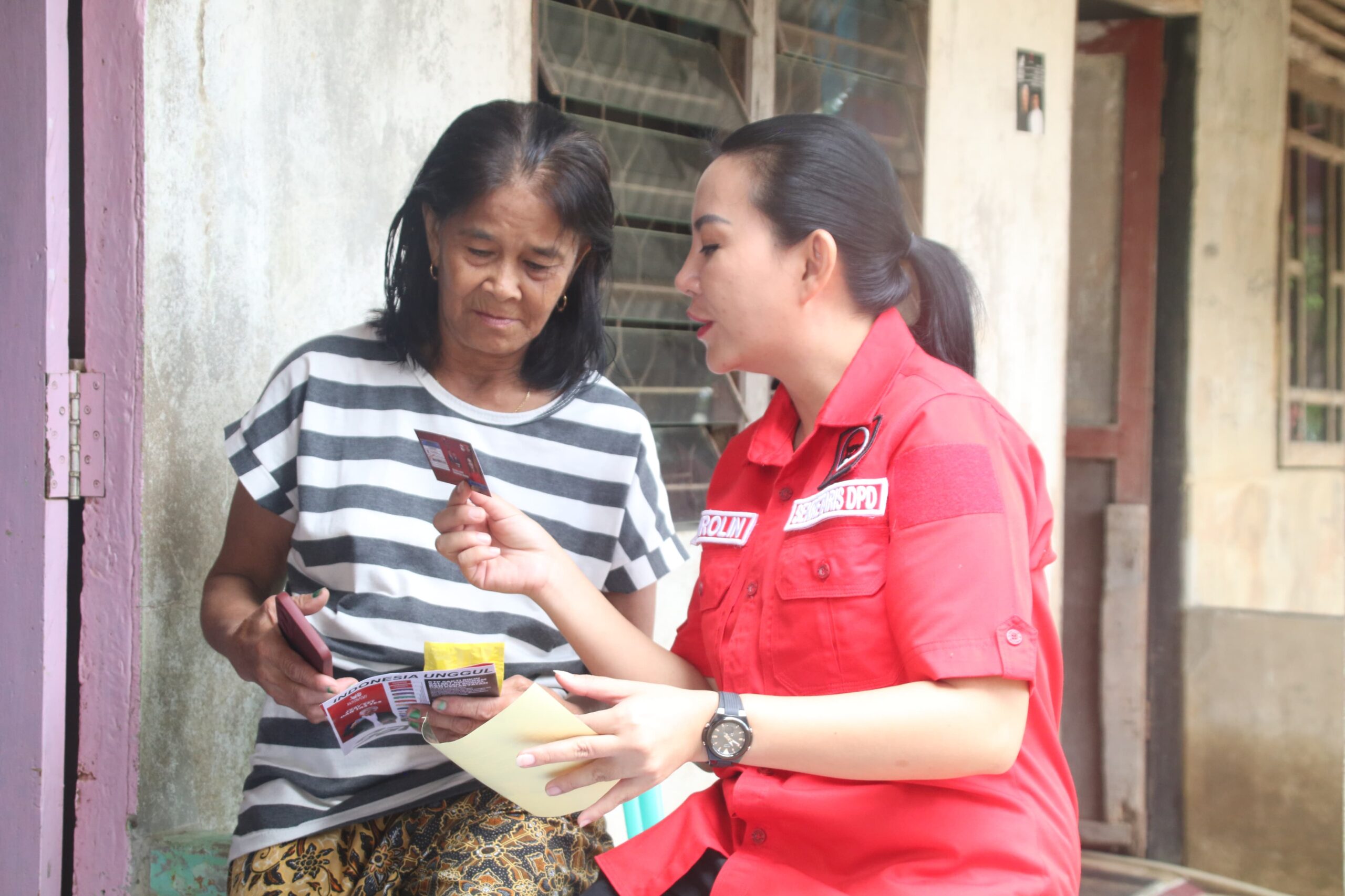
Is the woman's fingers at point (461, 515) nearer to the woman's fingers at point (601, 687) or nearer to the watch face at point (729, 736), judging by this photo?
the woman's fingers at point (601, 687)

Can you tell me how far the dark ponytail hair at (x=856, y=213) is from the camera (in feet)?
5.26

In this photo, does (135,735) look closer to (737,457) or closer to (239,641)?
(239,641)

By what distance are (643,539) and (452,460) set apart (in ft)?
1.66

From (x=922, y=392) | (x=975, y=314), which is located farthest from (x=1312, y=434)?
(x=922, y=392)

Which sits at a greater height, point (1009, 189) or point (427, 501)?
point (1009, 189)

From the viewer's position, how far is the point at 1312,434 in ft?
18.3

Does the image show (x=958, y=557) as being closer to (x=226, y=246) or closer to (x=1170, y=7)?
(x=226, y=246)

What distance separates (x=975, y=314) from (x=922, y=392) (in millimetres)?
420

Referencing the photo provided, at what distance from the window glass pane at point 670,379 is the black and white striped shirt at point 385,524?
107cm

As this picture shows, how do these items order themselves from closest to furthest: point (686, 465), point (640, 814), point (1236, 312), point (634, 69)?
1. point (640, 814)
2. point (634, 69)
3. point (686, 465)
4. point (1236, 312)

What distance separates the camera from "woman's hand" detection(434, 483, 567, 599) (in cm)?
165

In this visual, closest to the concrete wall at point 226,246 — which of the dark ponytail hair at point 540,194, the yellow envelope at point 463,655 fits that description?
the dark ponytail hair at point 540,194

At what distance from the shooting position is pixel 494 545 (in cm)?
172

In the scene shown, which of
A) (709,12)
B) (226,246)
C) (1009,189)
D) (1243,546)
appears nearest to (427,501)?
(226,246)
